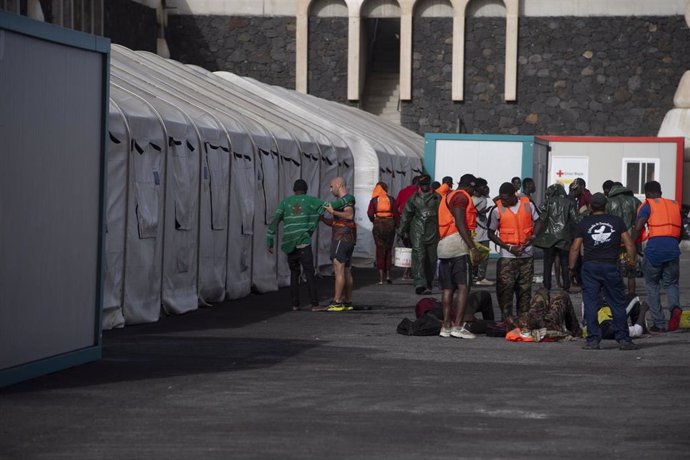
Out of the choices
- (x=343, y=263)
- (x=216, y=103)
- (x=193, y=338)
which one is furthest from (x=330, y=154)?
Answer: (x=193, y=338)

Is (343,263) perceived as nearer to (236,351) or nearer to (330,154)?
(236,351)

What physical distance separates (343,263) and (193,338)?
12.2ft

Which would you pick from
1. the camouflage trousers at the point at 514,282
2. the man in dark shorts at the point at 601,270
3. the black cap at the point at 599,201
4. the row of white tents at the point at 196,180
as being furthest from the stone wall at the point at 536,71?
the man in dark shorts at the point at 601,270

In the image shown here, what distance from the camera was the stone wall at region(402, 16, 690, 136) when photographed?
4169 cm

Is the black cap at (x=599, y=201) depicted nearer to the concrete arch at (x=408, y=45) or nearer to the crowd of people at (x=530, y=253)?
the crowd of people at (x=530, y=253)

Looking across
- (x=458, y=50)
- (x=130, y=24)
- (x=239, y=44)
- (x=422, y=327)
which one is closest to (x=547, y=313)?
(x=422, y=327)

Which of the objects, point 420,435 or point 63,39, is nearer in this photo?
point 420,435

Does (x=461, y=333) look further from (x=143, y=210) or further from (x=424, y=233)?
(x=424, y=233)

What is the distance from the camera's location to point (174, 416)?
9.14 m

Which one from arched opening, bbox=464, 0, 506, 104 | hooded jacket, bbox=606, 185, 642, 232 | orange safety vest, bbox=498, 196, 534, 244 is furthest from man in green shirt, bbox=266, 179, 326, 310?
arched opening, bbox=464, 0, 506, 104

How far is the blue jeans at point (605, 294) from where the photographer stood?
13.5m

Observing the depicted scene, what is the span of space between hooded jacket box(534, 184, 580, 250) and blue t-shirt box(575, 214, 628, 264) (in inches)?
257

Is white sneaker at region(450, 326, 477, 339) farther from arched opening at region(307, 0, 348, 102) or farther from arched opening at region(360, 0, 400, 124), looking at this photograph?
arched opening at region(360, 0, 400, 124)

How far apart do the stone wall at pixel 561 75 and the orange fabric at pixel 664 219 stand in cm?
2656
